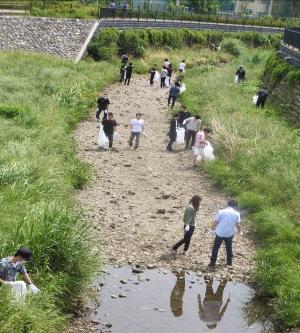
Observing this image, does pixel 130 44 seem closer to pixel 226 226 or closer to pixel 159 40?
pixel 159 40

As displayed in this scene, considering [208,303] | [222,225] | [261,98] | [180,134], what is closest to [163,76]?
[261,98]

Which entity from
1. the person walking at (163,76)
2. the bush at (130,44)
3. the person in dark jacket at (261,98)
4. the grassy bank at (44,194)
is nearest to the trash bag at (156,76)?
the person walking at (163,76)

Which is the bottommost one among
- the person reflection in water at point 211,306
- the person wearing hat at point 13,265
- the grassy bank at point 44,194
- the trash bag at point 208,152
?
the trash bag at point 208,152

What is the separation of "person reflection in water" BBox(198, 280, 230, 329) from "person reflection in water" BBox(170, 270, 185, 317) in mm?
372

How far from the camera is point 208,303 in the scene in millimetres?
10562

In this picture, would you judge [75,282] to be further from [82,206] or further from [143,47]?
[143,47]

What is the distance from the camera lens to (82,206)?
14086 mm

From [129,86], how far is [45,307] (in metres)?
23.8

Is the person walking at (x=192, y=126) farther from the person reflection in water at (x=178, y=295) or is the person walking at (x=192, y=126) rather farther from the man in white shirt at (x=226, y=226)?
the person reflection in water at (x=178, y=295)

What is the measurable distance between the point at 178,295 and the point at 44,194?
12.8ft

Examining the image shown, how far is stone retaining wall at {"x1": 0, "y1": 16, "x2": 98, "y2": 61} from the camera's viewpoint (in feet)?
117

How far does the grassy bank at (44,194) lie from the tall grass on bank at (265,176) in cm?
360

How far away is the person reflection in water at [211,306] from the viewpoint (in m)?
9.99

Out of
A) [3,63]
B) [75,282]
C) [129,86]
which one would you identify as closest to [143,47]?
[129,86]
